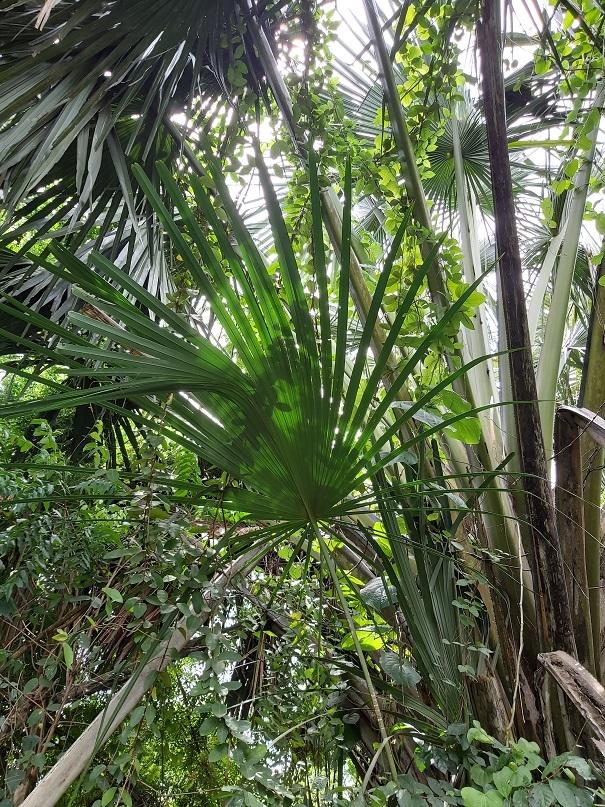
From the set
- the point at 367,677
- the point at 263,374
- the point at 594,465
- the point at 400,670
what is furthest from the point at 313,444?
the point at 594,465

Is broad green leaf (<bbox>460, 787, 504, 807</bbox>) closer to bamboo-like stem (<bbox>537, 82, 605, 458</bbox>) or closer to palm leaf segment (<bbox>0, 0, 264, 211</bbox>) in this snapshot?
bamboo-like stem (<bbox>537, 82, 605, 458</bbox>)

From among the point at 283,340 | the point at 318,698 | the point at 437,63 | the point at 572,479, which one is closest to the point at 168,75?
the point at 437,63

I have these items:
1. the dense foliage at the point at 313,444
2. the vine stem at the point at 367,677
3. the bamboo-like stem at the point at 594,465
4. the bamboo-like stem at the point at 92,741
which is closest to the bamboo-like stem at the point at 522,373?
the dense foliage at the point at 313,444

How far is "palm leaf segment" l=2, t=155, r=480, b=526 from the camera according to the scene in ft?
2.56

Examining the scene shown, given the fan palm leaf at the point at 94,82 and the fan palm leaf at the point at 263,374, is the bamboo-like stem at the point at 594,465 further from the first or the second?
the fan palm leaf at the point at 94,82

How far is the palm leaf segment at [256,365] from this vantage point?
0.78 m

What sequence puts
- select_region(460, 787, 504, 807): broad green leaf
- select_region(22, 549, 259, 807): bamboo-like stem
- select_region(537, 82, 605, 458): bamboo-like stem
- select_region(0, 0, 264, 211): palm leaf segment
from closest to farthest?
1. select_region(460, 787, 504, 807): broad green leaf
2. select_region(22, 549, 259, 807): bamboo-like stem
3. select_region(0, 0, 264, 211): palm leaf segment
4. select_region(537, 82, 605, 458): bamboo-like stem

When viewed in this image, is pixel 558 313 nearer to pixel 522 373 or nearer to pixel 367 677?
pixel 522 373

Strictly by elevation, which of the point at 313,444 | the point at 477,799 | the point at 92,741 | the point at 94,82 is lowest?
the point at 92,741

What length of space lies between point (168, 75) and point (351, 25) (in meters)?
1.08

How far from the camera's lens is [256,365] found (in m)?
0.87

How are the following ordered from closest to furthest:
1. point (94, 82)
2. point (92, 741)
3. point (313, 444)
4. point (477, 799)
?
point (477, 799) → point (313, 444) → point (92, 741) → point (94, 82)

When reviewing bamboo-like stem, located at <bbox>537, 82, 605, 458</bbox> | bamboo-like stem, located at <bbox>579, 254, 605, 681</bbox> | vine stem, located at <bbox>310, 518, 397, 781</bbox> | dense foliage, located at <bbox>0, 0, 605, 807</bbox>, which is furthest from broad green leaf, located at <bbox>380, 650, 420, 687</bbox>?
bamboo-like stem, located at <bbox>537, 82, 605, 458</bbox>

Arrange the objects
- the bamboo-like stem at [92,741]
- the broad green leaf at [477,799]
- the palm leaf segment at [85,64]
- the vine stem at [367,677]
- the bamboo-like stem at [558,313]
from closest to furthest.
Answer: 1. the broad green leaf at [477,799]
2. the vine stem at [367,677]
3. the bamboo-like stem at [92,741]
4. the palm leaf segment at [85,64]
5. the bamboo-like stem at [558,313]
